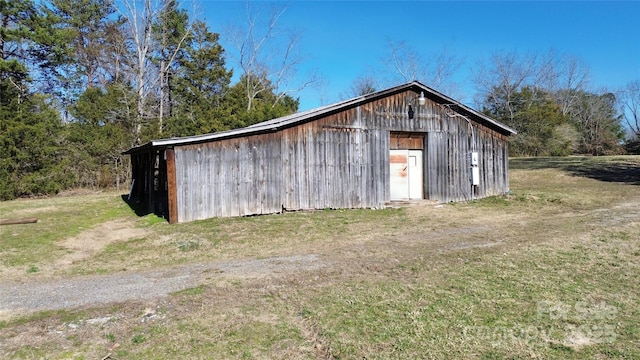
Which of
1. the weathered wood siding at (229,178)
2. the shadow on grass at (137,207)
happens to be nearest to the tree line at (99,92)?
the shadow on grass at (137,207)

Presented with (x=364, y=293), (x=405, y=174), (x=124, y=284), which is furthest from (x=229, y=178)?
(x=364, y=293)

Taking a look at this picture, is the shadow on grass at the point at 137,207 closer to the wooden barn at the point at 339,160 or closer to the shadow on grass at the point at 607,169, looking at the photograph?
the wooden barn at the point at 339,160

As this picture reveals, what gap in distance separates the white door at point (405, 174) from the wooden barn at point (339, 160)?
4cm

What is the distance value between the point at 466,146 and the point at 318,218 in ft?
22.7

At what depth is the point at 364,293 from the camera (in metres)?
5.17

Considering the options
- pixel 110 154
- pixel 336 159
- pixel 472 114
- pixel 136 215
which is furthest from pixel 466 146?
pixel 110 154

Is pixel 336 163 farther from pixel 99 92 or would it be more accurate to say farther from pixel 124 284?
pixel 99 92

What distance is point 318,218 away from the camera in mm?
11602

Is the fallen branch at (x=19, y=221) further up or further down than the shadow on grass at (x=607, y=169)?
further down

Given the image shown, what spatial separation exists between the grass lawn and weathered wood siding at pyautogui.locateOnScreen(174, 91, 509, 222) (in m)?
1.62

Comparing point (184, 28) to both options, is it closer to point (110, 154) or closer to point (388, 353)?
point (110, 154)

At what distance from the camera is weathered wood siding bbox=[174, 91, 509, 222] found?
459 inches

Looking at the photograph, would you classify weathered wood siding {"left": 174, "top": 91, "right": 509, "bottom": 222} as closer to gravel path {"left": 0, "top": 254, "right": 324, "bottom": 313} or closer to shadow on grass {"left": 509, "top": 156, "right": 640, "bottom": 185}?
gravel path {"left": 0, "top": 254, "right": 324, "bottom": 313}

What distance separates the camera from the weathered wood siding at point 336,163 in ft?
38.2
